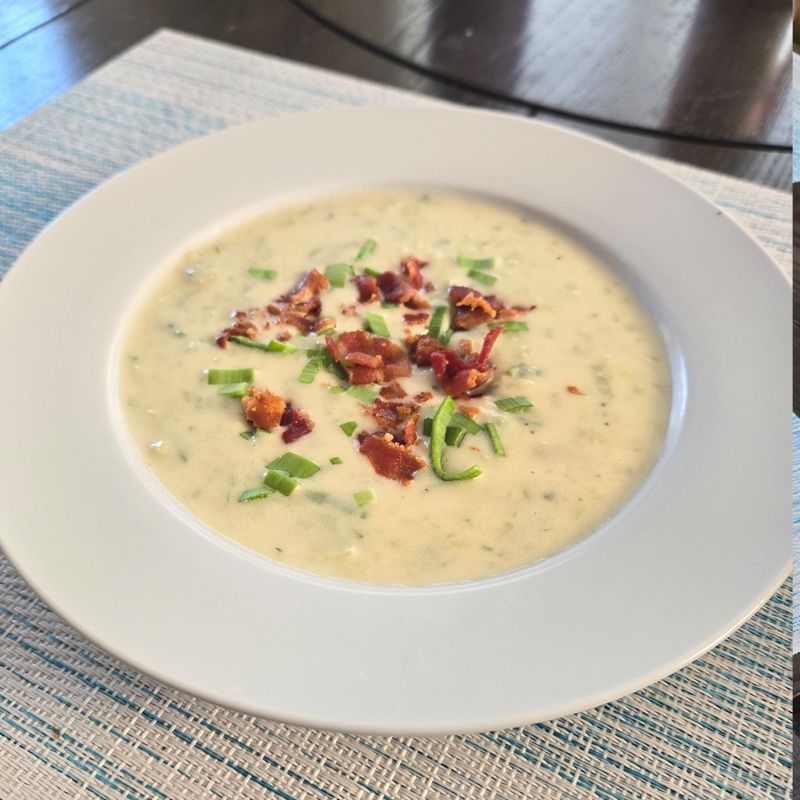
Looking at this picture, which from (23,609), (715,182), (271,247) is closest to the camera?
(23,609)

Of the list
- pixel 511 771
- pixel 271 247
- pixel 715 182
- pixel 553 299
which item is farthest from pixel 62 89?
pixel 511 771

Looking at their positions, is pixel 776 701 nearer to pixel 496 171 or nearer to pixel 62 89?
pixel 496 171

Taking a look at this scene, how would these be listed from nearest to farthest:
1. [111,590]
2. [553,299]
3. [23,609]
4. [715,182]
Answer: [111,590] → [23,609] → [553,299] → [715,182]

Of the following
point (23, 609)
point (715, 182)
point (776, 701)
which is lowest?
point (23, 609)

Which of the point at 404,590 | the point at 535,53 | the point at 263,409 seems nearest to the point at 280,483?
the point at 263,409

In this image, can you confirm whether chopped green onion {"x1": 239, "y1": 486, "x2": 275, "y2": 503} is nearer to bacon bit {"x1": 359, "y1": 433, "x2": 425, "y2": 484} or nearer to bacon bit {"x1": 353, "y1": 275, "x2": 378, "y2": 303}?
bacon bit {"x1": 359, "y1": 433, "x2": 425, "y2": 484}

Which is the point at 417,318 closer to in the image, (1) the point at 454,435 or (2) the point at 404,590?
(1) the point at 454,435

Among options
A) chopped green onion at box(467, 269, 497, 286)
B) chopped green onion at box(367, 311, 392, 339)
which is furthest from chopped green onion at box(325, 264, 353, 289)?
chopped green onion at box(467, 269, 497, 286)
